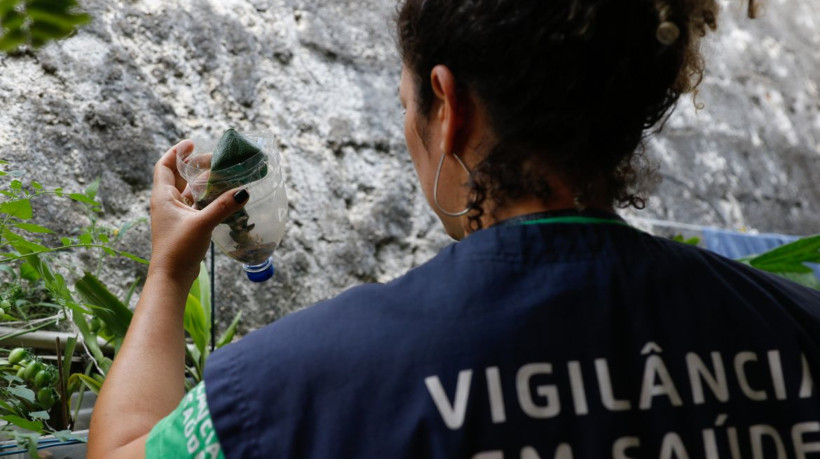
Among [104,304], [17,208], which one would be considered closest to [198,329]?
[104,304]

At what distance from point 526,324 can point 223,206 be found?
376mm

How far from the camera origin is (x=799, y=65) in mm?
3525

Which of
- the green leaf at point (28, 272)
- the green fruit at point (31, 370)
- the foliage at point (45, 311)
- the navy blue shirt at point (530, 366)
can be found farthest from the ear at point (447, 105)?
the green leaf at point (28, 272)

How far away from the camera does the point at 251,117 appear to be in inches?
66.3

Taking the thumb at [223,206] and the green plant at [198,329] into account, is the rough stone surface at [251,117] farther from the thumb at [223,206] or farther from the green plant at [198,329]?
the thumb at [223,206]

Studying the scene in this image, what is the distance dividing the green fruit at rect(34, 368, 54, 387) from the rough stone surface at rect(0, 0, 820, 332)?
1.44ft

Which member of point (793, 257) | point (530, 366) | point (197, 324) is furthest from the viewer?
point (793, 257)

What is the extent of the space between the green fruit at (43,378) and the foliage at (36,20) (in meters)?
0.60

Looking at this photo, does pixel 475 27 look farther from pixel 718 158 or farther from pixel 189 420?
pixel 718 158

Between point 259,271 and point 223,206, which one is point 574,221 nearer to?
point 223,206

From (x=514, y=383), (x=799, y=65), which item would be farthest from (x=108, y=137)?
(x=799, y=65)

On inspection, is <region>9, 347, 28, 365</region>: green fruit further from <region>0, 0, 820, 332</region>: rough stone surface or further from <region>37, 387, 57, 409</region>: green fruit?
<region>0, 0, 820, 332</region>: rough stone surface

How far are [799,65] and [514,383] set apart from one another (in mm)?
3588

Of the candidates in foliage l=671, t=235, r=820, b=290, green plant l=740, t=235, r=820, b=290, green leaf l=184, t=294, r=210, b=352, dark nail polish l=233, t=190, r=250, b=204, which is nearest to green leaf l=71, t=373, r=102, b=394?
green leaf l=184, t=294, r=210, b=352
